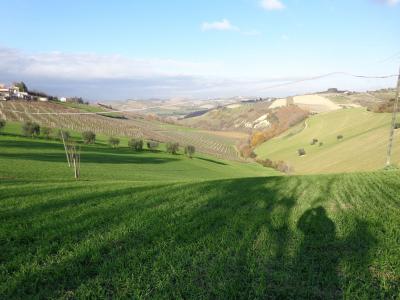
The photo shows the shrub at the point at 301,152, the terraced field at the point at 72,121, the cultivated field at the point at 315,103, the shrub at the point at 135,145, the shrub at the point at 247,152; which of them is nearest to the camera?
the shrub at the point at 135,145

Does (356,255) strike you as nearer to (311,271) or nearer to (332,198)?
(311,271)

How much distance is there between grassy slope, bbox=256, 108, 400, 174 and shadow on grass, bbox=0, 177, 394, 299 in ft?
176

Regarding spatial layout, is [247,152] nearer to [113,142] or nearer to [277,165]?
[277,165]

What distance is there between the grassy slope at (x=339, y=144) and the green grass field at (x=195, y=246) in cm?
5191

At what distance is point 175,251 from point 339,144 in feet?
299

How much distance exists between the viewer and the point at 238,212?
404 inches

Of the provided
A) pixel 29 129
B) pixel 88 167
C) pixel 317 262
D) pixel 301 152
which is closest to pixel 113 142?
pixel 29 129

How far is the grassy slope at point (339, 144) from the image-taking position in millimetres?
66938

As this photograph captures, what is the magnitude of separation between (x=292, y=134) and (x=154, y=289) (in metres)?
129

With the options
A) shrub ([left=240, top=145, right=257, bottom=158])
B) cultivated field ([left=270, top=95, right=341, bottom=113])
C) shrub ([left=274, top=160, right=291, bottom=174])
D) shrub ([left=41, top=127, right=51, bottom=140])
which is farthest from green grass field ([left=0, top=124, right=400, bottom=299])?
cultivated field ([left=270, top=95, right=341, bottom=113])

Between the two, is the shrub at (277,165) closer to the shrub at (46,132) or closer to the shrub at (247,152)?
the shrub at (247,152)

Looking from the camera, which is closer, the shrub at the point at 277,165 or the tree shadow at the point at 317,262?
the tree shadow at the point at 317,262

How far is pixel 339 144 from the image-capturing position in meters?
88.8

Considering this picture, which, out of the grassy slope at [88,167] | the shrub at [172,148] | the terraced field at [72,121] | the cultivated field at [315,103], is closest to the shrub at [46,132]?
the grassy slope at [88,167]
